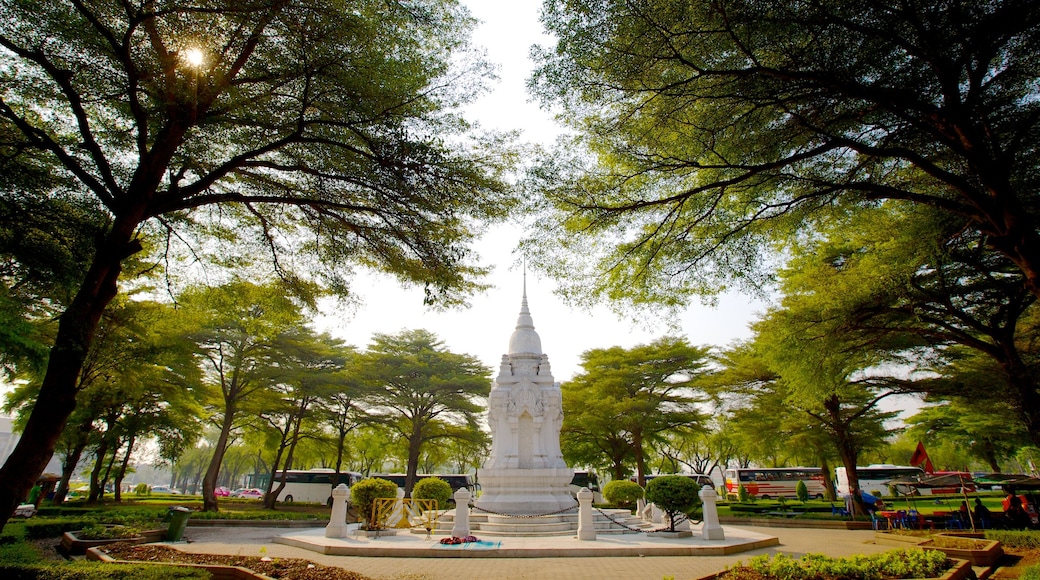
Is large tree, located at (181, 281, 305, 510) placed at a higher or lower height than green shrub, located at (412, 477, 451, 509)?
higher

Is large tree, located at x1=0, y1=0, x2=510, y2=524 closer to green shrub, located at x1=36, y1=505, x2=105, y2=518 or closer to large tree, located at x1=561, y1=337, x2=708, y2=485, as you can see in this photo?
green shrub, located at x1=36, y1=505, x2=105, y2=518

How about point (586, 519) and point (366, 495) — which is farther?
point (366, 495)

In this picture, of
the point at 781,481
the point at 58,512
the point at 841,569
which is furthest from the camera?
the point at 781,481

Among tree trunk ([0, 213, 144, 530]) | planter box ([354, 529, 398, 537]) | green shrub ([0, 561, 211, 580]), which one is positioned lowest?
planter box ([354, 529, 398, 537])

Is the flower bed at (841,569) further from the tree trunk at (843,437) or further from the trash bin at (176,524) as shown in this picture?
the tree trunk at (843,437)

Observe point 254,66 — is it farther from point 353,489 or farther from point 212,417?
point 212,417

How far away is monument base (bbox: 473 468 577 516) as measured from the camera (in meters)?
17.3

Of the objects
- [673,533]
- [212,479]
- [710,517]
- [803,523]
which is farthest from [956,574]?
[212,479]

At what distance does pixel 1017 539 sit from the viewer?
12.1 m

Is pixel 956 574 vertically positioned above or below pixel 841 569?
below

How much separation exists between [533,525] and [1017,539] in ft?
37.2

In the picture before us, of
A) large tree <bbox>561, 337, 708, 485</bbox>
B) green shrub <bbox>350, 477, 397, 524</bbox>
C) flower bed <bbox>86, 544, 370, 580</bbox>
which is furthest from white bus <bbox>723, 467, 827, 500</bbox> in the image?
flower bed <bbox>86, 544, 370, 580</bbox>

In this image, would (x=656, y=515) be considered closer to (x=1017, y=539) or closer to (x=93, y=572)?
(x=1017, y=539)

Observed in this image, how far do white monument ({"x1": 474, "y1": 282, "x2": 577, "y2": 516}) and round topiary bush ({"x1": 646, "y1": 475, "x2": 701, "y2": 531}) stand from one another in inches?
156
